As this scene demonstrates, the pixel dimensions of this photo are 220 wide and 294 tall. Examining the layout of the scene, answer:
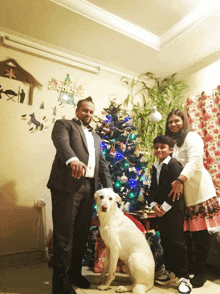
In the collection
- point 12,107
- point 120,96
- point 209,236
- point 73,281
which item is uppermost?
point 120,96

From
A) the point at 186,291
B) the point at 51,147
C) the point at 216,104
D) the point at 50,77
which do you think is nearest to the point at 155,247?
the point at 186,291

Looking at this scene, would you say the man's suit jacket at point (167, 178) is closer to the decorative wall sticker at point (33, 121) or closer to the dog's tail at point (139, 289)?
the dog's tail at point (139, 289)

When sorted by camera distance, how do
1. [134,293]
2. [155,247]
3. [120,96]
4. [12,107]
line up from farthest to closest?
[120,96], [12,107], [155,247], [134,293]

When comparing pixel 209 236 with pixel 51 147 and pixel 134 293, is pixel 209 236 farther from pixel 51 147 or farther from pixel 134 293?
pixel 51 147

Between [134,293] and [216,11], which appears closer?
[134,293]

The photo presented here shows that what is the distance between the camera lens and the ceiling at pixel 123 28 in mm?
2510

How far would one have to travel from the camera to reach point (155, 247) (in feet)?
7.23

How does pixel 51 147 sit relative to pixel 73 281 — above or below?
above

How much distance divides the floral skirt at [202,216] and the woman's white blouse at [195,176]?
2.4 inches

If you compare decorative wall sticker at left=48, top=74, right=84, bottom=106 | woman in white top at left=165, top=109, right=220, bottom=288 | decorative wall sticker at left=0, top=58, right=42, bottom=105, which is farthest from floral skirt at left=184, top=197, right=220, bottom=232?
decorative wall sticker at left=0, top=58, right=42, bottom=105

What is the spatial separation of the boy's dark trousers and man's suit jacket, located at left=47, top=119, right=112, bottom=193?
2.05 ft

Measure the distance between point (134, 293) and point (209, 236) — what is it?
833mm

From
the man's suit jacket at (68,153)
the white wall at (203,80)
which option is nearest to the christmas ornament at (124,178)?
the man's suit jacket at (68,153)

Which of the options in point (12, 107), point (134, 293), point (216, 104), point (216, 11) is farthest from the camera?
point (216, 104)
